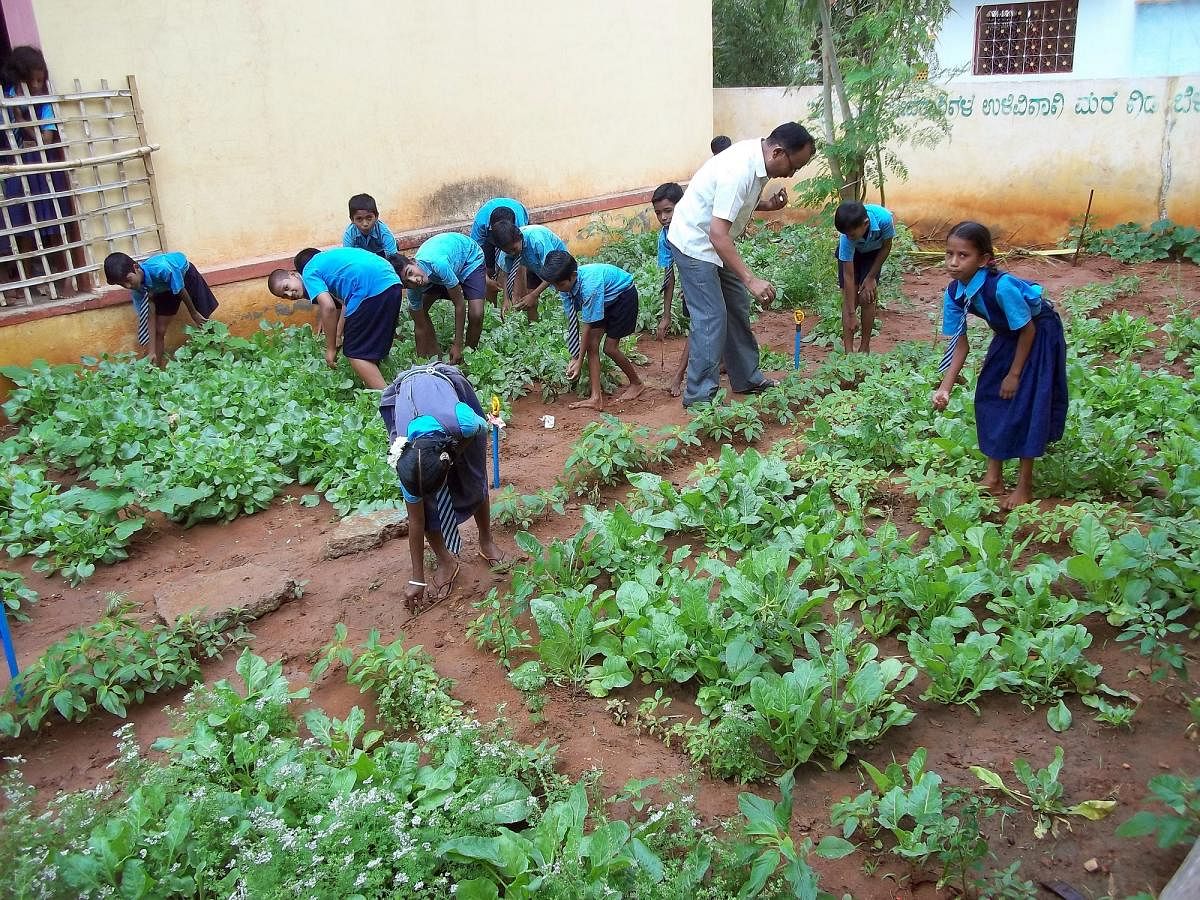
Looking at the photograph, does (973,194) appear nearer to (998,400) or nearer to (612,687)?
(998,400)

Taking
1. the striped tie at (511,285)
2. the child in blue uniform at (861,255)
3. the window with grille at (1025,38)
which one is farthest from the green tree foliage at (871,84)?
the window with grille at (1025,38)

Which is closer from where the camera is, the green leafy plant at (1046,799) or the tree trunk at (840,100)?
the green leafy plant at (1046,799)

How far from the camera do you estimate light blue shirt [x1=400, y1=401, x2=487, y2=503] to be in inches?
153

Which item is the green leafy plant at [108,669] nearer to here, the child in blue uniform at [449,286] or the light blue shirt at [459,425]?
the light blue shirt at [459,425]

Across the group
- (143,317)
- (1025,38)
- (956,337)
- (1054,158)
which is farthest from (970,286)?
(1025,38)

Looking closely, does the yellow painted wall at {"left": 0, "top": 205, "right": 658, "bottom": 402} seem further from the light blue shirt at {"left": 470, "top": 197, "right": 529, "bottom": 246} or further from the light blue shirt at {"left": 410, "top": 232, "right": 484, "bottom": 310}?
the light blue shirt at {"left": 470, "top": 197, "right": 529, "bottom": 246}

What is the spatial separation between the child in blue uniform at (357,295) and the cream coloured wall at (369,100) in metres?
1.79

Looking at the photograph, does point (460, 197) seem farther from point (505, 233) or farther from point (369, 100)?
point (505, 233)

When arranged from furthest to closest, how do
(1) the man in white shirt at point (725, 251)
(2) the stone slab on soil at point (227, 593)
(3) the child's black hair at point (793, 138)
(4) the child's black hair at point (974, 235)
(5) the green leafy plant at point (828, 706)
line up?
(1) the man in white shirt at point (725, 251) → (3) the child's black hair at point (793, 138) → (2) the stone slab on soil at point (227, 593) → (4) the child's black hair at point (974, 235) → (5) the green leafy plant at point (828, 706)

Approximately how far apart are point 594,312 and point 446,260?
56.4 inches

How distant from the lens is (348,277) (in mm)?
6492

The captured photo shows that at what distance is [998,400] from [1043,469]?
17.5 inches

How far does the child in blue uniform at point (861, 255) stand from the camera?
6.28 meters

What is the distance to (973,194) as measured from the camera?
1123 cm
